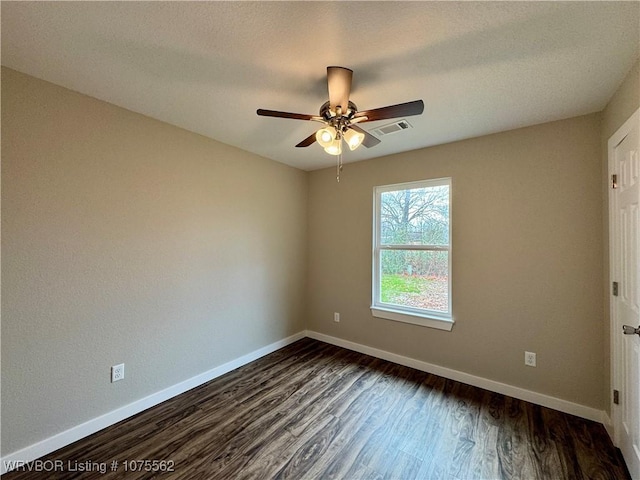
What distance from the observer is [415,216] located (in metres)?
3.06

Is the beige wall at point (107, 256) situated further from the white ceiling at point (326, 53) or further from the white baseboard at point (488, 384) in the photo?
the white baseboard at point (488, 384)

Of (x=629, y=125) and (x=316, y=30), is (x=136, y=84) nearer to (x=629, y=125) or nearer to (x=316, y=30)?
(x=316, y=30)

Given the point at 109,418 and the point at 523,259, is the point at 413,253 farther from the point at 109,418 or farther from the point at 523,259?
the point at 109,418

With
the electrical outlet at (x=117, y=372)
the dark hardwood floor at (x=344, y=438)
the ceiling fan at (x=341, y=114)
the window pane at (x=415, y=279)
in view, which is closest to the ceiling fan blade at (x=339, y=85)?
the ceiling fan at (x=341, y=114)

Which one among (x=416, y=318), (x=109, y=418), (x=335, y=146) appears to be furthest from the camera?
(x=416, y=318)

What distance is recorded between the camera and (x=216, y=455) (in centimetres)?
175

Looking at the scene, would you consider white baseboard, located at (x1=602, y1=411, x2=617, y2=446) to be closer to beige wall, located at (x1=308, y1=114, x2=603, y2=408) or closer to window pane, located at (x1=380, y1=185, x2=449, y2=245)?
beige wall, located at (x1=308, y1=114, x2=603, y2=408)

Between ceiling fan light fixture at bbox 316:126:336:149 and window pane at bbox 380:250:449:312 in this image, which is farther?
window pane at bbox 380:250:449:312

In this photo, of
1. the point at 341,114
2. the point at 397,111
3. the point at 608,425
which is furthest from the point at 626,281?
the point at 341,114

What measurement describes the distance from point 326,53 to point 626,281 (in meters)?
2.32

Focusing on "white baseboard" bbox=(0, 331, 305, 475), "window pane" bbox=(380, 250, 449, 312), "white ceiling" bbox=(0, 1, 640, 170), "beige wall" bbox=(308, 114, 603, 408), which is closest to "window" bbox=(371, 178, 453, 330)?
"window pane" bbox=(380, 250, 449, 312)

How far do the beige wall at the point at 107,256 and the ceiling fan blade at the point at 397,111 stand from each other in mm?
1806

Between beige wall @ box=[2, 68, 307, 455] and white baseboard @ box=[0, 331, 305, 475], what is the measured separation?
0.05m

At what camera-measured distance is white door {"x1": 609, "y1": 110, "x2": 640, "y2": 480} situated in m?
1.50
